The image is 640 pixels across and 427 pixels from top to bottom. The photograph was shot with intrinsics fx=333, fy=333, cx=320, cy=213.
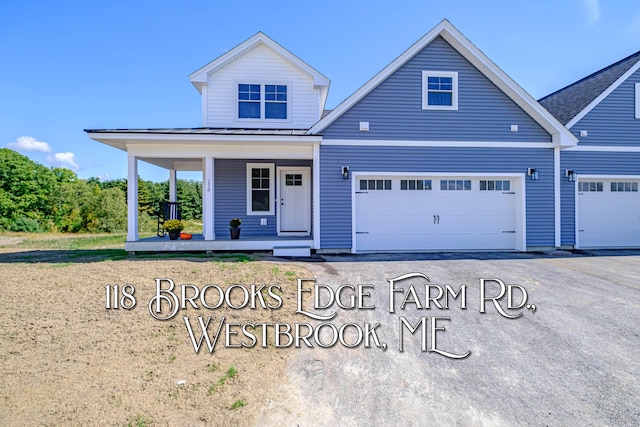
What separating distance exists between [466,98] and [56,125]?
22.9 meters

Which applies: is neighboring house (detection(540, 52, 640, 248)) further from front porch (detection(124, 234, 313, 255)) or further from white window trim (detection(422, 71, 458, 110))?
front porch (detection(124, 234, 313, 255))

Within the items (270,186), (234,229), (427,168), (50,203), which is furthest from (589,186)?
(50,203)

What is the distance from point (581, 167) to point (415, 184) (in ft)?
16.8

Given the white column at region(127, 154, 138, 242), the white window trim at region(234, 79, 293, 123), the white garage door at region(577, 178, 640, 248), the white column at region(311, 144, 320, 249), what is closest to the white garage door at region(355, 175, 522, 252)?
the white column at region(311, 144, 320, 249)

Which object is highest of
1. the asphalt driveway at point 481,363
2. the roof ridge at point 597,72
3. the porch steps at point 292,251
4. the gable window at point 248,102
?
the roof ridge at point 597,72

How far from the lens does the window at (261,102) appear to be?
11047 millimetres

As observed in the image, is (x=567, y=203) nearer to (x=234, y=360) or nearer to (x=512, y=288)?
(x=512, y=288)

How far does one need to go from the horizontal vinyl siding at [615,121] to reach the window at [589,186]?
3.96ft

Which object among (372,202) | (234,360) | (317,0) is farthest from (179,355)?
(317,0)

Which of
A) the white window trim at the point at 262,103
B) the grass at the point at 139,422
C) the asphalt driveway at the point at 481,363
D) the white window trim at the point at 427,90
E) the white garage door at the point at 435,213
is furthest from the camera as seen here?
the white window trim at the point at 262,103

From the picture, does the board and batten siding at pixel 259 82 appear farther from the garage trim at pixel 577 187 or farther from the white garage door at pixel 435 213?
the garage trim at pixel 577 187

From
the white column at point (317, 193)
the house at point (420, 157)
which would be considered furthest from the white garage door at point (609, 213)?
the white column at point (317, 193)

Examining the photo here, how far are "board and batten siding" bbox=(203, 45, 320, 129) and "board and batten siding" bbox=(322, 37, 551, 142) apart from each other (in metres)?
2.35

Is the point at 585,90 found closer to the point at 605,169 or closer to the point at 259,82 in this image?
the point at 605,169
